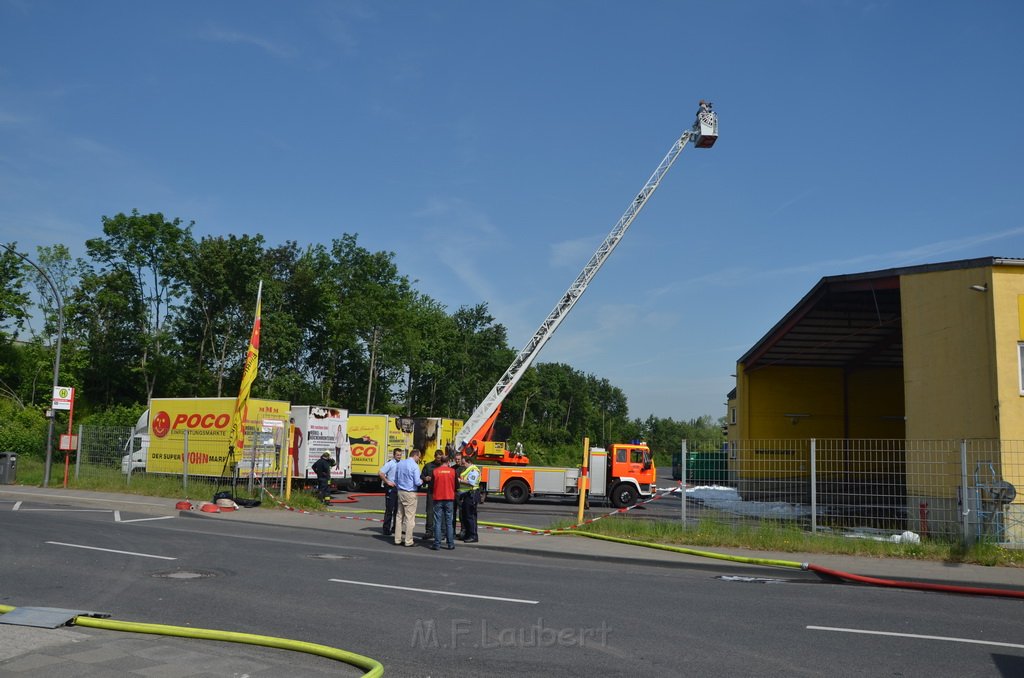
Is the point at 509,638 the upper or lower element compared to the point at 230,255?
lower

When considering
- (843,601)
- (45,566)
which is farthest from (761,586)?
(45,566)

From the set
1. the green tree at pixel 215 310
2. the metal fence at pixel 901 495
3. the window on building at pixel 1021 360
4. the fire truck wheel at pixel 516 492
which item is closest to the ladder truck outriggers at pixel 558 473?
the fire truck wheel at pixel 516 492

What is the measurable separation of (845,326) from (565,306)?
1237 centimetres

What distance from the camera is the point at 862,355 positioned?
100ft

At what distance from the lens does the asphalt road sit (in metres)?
6.84

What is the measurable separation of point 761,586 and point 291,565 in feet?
22.2

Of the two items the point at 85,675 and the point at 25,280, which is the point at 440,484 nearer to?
the point at 85,675

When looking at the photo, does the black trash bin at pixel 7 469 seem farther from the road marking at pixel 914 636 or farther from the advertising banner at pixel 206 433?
the road marking at pixel 914 636

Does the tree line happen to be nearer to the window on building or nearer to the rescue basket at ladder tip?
the rescue basket at ladder tip

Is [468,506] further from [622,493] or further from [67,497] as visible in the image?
[67,497]

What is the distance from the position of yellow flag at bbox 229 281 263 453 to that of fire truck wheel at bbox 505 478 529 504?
8.88 metres

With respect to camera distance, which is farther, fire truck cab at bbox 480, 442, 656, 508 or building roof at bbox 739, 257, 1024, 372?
fire truck cab at bbox 480, 442, 656, 508

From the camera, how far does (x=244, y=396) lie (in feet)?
74.6

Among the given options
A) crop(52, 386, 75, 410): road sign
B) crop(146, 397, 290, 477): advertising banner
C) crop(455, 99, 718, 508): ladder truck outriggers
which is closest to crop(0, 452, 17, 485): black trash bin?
crop(52, 386, 75, 410): road sign
